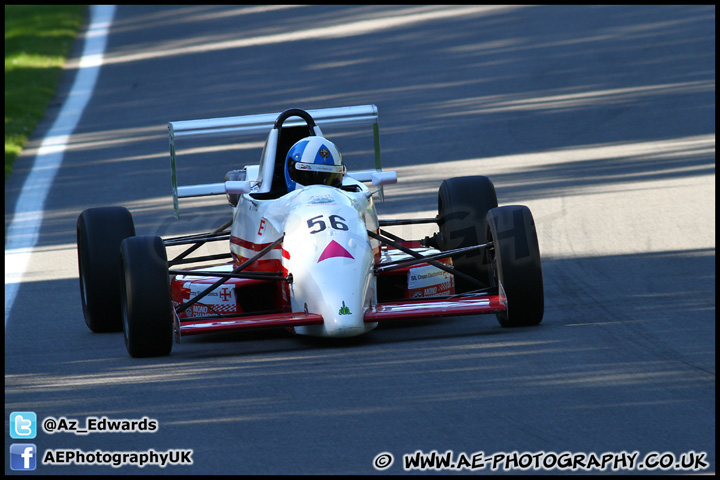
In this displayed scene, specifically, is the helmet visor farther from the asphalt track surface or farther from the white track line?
the white track line

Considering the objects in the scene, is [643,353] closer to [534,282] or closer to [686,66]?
[534,282]

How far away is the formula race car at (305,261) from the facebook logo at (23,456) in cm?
168

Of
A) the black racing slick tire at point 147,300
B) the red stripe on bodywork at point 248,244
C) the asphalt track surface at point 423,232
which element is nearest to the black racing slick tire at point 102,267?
the asphalt track surface at point 423,232

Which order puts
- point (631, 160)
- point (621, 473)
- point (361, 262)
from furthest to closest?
1. point (631, 160)
2. point (361, 262)
3. point (621, 473)

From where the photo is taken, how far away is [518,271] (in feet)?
25.5

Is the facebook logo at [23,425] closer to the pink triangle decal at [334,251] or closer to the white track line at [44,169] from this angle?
the pink triangle decal at [334,251]

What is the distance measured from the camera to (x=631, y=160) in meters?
14.4

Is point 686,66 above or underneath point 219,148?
above

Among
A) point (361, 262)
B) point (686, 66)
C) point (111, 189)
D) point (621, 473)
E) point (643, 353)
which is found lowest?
point (621, 473)

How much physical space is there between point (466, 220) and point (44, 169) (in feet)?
26.6

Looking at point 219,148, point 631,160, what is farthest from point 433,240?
point 219,148

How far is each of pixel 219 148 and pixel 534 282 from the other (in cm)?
973

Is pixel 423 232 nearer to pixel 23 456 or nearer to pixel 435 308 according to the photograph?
pixel 435 308

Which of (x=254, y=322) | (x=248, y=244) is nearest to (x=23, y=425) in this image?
(x=254, y=322)
